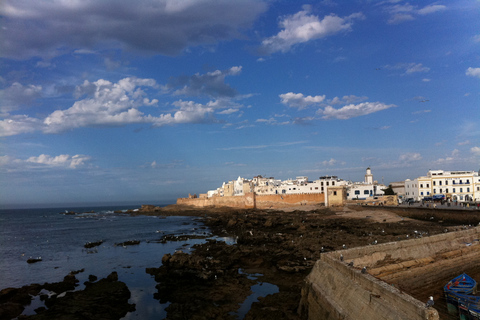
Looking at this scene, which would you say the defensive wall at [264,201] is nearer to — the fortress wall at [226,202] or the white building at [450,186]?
the fortress wall at [226,202]

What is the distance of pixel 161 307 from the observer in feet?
50.1

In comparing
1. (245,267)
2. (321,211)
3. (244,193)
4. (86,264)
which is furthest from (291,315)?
(244,193)

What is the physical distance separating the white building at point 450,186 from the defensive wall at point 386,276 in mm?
43511

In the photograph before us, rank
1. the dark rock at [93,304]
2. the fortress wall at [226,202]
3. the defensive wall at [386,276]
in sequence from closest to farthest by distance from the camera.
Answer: the defensive wall at [386,276], the dark rock at [93,304], the fortress wall at [226,202]

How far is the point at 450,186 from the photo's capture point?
5569 centimetres

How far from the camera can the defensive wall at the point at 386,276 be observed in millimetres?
7574

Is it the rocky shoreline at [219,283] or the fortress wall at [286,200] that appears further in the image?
the fortress wall at [286,200]

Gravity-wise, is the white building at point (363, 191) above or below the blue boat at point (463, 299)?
above

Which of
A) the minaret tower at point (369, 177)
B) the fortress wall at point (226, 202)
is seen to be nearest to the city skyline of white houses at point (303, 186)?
the minaret tower at point (369, 177)

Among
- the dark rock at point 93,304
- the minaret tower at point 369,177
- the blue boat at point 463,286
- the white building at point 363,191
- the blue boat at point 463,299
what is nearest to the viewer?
the blue boat at point 463,299

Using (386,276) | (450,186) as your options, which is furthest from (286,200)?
(386,276)

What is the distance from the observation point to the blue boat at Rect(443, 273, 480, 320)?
9742 millimetres

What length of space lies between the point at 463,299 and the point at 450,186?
54423mm

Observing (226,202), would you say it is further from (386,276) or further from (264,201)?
(386,276)
